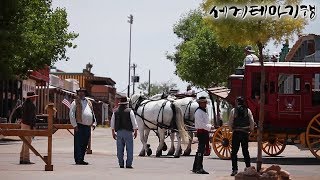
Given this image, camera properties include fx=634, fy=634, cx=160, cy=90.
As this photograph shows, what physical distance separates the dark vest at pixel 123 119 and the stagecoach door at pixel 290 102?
495 cm

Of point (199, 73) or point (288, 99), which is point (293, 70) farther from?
point (199, 73)

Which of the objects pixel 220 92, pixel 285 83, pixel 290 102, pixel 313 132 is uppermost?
pixel 285 83

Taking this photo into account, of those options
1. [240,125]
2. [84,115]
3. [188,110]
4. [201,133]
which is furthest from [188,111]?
[240,125]

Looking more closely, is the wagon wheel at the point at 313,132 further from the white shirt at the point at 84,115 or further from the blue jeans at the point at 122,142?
the white shirt at the point at 84,115

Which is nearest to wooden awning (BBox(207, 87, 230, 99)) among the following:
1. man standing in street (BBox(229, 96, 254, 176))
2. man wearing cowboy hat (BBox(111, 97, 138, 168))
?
man wearing cowboy hat (BBox(111, 97, 138, 168))

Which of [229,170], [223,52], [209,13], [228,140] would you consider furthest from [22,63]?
[223,52]

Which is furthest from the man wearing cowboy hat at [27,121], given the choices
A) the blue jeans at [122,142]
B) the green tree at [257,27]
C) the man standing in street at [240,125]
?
the green tree at [257,27]

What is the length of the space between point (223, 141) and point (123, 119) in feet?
16.2

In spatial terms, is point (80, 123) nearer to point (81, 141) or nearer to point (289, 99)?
point (81, 141)

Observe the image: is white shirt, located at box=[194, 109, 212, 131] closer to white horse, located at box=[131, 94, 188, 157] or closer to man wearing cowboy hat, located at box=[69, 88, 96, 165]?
man wearing cowboy hat, located at box=[69, 88, 96, 165]

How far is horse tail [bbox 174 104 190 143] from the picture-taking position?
2016 cm

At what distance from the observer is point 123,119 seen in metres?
15.1

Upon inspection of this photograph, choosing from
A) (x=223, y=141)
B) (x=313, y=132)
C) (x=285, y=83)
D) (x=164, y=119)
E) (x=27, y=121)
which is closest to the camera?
(x=27, y=121)
